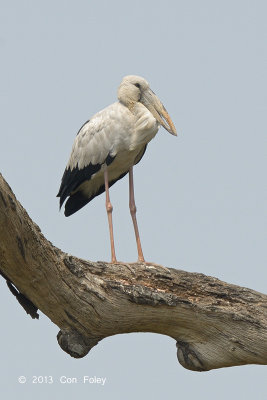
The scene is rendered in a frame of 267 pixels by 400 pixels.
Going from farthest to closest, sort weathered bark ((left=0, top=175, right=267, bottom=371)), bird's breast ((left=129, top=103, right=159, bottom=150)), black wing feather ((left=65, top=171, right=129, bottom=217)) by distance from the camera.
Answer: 1. black wing feather ((left=65, top=171, right=129, bottom=217))
2. bird's breast ((left=129, top=103, right=159, bottom=150))
3. weathered bark ((left=0, top=175, right=267, bottom=371))

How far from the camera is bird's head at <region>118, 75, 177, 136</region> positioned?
9.38 meters

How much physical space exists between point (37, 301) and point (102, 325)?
2.12 feet

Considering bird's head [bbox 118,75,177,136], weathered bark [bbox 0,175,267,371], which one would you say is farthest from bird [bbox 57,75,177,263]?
weathered bark [bbox 0,175,267,371]

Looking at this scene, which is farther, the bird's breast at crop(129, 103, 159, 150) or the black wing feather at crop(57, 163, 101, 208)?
the black wing feather at crop(57, 163, 101, 208)

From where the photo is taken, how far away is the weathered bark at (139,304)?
286 inches

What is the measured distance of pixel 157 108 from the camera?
9.40 metres

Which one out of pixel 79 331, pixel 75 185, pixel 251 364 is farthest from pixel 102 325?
pixel 75 185

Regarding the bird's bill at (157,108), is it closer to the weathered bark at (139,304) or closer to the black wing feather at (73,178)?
the black wing feather at (73,178)

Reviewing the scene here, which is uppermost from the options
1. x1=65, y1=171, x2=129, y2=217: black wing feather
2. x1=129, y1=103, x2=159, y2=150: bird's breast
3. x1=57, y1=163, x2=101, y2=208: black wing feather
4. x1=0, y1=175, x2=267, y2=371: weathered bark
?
x1=129, y1=103, x2=159, y2=150: bird's breast

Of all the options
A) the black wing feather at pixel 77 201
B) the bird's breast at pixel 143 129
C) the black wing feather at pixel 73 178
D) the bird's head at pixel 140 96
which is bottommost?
the black wing feather at pixel 77 201

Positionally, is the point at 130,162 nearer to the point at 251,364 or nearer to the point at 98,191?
Answer: the point at 98,191

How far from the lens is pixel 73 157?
383 inches

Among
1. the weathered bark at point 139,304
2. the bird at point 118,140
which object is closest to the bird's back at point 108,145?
the bird at point 118,140

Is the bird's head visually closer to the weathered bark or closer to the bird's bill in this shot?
the bird's bill
